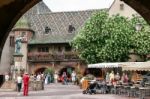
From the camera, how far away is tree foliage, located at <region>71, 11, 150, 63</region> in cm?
4756

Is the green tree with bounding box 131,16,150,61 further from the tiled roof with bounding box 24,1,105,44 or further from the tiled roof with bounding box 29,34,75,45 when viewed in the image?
the tiled roof with bounding box 24,1,105,44

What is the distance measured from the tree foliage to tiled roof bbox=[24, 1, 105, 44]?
40.3 feet

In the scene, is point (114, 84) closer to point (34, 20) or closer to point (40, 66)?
point (40, 66)

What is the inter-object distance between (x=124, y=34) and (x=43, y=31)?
20341mm

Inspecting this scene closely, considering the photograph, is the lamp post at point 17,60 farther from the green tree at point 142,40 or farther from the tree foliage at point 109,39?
the green tree at point 142,40

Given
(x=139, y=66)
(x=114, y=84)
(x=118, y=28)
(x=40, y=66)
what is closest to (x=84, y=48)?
(x=118, y=28)

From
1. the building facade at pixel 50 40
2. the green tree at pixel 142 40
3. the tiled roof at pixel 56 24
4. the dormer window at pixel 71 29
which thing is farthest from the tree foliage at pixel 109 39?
the dormer window at pixel 71 29

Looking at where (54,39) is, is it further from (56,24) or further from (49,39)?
(56,24)

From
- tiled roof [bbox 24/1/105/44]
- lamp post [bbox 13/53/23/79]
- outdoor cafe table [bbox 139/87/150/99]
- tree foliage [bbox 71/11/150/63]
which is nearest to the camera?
outdoor cafe table [bbox 139/87/150/99]

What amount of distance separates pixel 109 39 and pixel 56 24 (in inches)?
775

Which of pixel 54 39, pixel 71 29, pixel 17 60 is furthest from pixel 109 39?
pixel 71 29

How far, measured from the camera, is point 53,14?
224 ft

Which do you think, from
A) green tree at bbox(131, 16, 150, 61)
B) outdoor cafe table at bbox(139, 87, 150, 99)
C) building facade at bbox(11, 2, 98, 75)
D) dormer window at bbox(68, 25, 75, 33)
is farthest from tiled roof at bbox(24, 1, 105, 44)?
outdoor cafe table at bbox(139, 87, 150, 99)

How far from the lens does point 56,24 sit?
217 feet
